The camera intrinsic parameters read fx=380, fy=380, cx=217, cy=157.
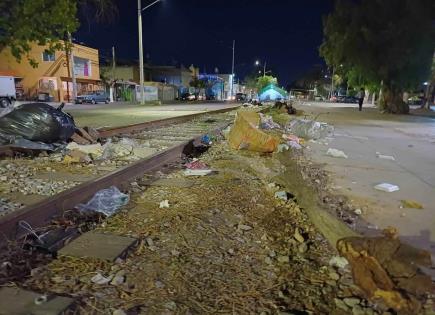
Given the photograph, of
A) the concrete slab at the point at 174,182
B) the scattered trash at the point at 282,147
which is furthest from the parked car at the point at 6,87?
the concrete slab at the point at 174,182

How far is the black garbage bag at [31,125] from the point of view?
759 cm

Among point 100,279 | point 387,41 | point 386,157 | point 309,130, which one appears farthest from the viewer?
point 387,41

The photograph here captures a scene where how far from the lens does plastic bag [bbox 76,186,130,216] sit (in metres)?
4.35

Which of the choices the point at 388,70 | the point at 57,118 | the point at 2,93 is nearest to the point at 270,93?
the point at 388,70

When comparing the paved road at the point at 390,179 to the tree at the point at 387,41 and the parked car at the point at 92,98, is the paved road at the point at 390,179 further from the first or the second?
the parked car at the point at 92,98

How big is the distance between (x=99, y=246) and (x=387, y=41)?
28559 millimetres

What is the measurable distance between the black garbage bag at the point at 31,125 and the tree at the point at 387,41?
25061 mm

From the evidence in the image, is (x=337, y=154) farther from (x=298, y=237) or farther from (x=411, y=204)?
(x=298, y=237)

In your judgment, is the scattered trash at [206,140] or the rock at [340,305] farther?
the scattered trash at [206,140]

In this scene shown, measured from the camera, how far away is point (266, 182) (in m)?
6.05

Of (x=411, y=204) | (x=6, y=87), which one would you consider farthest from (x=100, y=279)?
(x=6, y=87)

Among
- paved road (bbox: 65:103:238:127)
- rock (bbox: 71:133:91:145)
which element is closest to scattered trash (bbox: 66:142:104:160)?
rock (bbox: 71:133:91:145)

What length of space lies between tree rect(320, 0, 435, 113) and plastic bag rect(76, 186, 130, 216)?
87.6 feet

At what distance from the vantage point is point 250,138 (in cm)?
893
